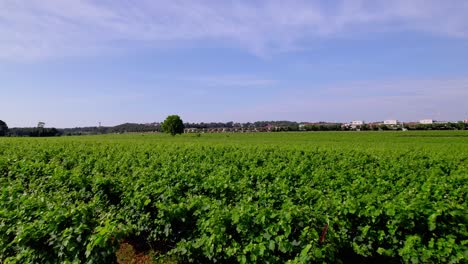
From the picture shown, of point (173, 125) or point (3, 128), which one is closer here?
point (173, 125)

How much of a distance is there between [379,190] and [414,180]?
2.67 metres

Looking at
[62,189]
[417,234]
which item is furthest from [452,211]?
[62,189]

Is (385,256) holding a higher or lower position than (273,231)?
lower

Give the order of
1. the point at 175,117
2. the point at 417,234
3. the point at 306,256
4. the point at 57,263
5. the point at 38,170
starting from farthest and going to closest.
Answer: the point at 175,117 → the point at 38,170 → the point at 417,234 → the point at 57,263 → the point at 306,256

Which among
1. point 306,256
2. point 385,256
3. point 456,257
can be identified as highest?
point 306,256

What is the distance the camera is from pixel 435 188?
650 cm

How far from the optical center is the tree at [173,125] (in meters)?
98.4

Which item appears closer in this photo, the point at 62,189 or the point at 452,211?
the point at 452,211

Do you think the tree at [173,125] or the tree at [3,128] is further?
the tree at [173,125]

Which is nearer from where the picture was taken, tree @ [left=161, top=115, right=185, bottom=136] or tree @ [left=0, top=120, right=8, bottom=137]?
tree @ [left=0, top=120, right=8, bottom=137]

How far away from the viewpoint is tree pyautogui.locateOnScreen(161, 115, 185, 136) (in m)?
98.4

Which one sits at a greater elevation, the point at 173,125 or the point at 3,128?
the point at 3,128

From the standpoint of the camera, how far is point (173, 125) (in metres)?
98.6

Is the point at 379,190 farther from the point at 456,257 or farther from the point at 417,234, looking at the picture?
the point at 456,257
